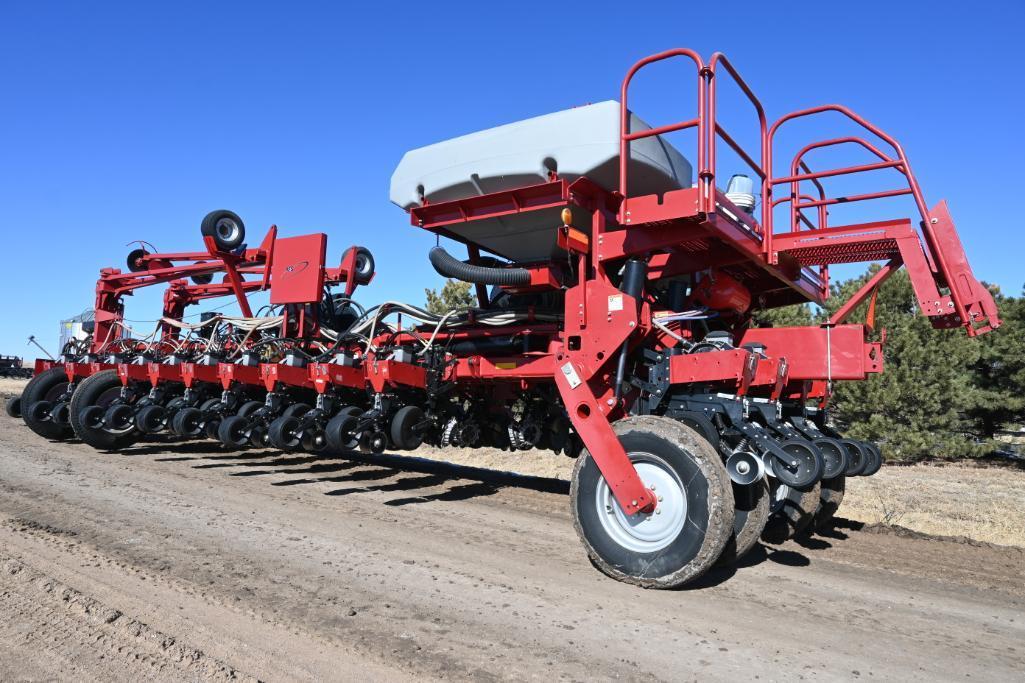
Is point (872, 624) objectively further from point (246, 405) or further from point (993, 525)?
point (246, 405)

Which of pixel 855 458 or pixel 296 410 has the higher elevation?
pixel 296 410

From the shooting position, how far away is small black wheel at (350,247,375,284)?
10.8m

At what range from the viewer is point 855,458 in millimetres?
4793

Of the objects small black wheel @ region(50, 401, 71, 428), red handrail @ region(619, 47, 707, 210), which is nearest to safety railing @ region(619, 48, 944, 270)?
red handrail @ region(619, 47, 707, 210)

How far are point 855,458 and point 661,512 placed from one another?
1.52 m

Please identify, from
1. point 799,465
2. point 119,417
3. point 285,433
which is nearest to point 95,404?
point 119,417

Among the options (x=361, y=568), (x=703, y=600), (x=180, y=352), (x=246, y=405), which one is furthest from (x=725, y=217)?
(x=180, y=352)

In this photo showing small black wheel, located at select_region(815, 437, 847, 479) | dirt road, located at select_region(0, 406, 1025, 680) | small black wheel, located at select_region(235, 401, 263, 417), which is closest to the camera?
dirt road, located at select_region(0, 406, 1025, 680)

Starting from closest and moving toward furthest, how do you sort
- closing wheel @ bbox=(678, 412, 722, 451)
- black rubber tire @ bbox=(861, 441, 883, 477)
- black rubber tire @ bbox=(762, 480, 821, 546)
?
1. closing wheel @ bbox=(678, 412, 722, 451)
2. black rubber tire @ bbox=(861, 441, 883, 477)
3. black rubber tire @ bbox=(762, 480, 821, 546)

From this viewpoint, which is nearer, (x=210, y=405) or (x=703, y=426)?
(x=703, y=426)

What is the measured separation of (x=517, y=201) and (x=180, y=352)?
255 inches

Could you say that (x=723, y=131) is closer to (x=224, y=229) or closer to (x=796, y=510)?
(x=796, y=510)

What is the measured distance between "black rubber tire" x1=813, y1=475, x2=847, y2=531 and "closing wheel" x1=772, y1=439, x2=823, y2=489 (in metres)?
1.96

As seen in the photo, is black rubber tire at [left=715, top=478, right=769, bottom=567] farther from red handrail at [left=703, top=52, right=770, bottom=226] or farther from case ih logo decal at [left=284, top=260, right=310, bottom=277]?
case ih logo decal at [left=284, top=260, right=310, bottom=277]
